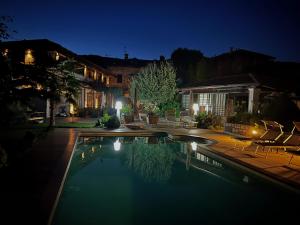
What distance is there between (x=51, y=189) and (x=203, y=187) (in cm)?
355

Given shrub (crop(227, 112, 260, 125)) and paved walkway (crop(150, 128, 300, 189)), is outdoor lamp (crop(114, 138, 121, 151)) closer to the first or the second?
paved walkway (crop(150, 128, 300, 189))

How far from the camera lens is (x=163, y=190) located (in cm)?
658

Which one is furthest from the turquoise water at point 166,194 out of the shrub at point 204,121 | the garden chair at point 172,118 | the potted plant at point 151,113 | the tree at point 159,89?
the tree at point 159,89

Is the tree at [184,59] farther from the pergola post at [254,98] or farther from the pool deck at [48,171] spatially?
the pool deck at [48,171]

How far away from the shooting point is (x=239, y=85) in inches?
699

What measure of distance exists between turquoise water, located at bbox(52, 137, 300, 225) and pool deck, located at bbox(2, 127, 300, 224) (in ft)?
1.16

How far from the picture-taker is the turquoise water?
16.6ft

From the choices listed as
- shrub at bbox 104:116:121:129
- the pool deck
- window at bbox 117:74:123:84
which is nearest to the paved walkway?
the pool deck

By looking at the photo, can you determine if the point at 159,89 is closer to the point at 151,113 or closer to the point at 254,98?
the point at 151,113

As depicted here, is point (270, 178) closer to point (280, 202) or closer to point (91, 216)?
point (280, 202)

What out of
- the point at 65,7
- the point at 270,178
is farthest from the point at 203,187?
the point at 65,7

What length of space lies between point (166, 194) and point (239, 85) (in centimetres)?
1307

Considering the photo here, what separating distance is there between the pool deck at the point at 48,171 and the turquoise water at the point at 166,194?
35 cm

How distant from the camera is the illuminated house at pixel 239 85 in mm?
17031
